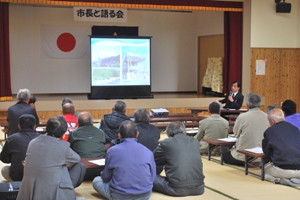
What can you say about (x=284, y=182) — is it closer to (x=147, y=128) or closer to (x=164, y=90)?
(x=147, y=128)

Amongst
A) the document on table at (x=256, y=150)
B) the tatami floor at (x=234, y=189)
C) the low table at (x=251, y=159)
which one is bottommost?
the tatami floor at (x=234, y=189)

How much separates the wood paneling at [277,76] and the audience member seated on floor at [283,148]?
24.1 feet

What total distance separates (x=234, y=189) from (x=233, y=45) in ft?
26.6

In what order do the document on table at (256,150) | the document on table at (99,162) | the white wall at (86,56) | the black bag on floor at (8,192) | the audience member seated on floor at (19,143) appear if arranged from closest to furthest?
the black bag on floor at (8,192)
the audience member seated on floor at (19,143)
the document on table at (99,162)
the document on table at (256,150)
the white wall at (86,56)

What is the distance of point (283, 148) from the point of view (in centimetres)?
538

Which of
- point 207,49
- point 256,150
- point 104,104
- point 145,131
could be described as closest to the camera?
point 145,131

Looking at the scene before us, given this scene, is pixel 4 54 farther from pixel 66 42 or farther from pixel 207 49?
pixel 207 49

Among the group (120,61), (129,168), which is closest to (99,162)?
(129,168)

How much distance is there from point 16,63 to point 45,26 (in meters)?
1.38

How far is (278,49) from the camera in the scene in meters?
12.8

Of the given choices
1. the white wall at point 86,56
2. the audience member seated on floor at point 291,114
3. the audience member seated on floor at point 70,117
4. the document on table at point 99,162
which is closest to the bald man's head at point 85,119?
the document on table at point 99,162

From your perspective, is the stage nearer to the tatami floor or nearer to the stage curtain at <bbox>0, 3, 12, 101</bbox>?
the stage curtain at <bbox>0, 3, 12, 101</bbox>

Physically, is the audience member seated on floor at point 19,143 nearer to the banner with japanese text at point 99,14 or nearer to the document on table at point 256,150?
the document on table at point 256,150

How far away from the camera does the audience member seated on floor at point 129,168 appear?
4.38m
